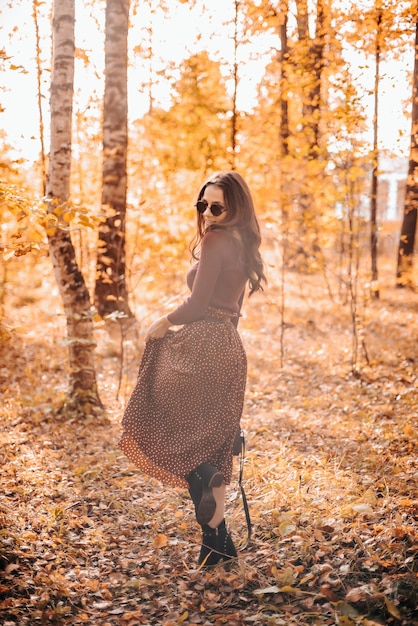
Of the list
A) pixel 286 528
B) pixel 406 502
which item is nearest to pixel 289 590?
pixel 286 528

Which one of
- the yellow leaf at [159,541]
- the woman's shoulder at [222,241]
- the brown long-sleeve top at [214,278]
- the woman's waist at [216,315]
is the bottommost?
the yellow leaf at [159,541]

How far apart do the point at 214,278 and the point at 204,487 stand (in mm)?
1119

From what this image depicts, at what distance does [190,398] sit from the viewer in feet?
8.98

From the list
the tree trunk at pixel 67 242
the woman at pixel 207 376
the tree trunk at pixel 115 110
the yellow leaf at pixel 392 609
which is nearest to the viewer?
the yellow leaf at pixel 392 609

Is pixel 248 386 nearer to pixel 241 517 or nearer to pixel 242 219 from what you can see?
pixel 241 517

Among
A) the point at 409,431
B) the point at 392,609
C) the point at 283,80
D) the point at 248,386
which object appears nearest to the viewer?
the point at 392,609

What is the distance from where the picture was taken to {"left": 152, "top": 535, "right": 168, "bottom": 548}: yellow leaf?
125 inches

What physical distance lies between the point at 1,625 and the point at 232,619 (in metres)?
1.09

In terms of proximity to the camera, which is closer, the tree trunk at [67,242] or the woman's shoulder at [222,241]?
the woman's shoulder at [222,241]

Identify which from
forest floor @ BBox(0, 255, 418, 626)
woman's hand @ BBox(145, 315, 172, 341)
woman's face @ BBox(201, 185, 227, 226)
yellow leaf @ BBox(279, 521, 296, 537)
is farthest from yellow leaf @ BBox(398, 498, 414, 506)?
woman's face @ BBox(201, 185, 227, 226)

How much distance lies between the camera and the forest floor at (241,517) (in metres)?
2.54

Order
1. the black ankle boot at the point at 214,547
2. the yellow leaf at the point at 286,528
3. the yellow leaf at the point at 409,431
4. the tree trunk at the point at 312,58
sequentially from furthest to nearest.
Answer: the tree trunk at the point at 312,58 → the yellow leaf at the point at 409,431 → the yellow leaf at the point at 286,528 → the black ankle boot at the point at 214,547

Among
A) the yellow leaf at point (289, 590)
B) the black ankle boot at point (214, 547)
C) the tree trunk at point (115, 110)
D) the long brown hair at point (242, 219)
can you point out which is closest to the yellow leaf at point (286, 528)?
the black ankle boot at point (214, 547)

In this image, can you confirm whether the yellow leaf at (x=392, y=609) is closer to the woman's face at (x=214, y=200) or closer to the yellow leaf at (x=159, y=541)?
the yellow leaf at (x=159, y=541)
